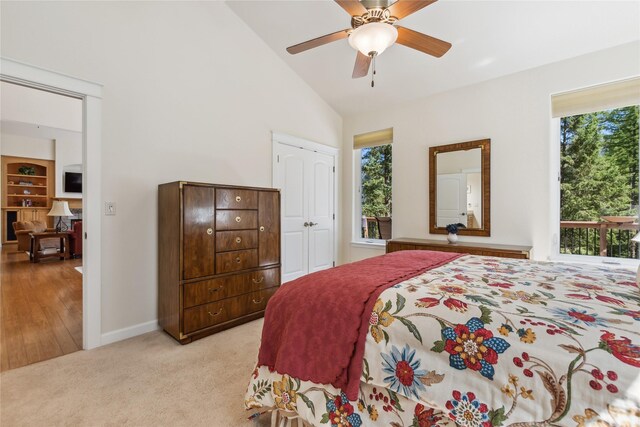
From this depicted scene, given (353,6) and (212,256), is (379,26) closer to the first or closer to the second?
(353,6)

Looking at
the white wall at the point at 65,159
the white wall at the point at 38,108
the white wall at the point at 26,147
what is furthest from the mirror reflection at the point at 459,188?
the white wall at the point at 26,147

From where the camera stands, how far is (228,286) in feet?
8.86

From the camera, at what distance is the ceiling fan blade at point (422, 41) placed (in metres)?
2.04

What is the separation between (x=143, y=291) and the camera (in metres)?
2.67

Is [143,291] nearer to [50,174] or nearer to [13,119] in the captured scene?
[13,119]

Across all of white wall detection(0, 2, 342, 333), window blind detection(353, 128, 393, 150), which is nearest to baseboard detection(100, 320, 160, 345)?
white wall detection(0, 2, 342, 333)

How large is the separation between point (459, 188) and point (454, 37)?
1619mm

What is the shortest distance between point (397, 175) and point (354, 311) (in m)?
3.25

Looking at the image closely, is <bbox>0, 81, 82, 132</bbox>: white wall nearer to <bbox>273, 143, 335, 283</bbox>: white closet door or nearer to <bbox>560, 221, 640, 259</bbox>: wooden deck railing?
<bbox>273, 143, 335, 283</bbox>: white closet door

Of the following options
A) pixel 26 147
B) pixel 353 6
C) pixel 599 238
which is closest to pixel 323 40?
pixel 353 6

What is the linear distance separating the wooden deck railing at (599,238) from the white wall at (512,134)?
18cm

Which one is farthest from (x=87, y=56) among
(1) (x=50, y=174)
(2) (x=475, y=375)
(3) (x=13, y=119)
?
(1) (x=50, y=174)

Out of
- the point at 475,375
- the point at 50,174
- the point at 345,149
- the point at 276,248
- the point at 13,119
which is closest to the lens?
the point at 475,375

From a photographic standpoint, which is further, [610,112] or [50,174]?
[50,174]
